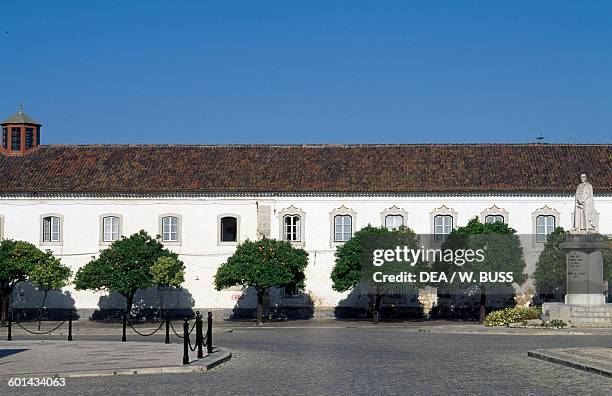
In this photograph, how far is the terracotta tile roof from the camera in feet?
179

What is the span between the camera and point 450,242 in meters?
50.1

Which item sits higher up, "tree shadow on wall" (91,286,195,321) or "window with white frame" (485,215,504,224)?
"window with white frame" (485,215,504,224)

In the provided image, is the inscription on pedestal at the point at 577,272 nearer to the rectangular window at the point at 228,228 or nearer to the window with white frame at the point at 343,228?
the window with white frame at the point at 343,228

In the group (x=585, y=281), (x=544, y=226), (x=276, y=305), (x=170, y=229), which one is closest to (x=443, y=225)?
(x=544, y=226)

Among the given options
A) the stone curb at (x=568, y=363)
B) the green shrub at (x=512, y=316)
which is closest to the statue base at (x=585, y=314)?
the green shrub at (x=512, y=316)

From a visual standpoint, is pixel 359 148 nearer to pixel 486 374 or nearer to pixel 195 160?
pixel 195 160

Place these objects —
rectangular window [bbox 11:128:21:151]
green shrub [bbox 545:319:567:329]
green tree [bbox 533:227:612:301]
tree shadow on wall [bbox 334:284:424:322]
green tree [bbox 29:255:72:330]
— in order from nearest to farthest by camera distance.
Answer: green shrub [bbox 545:319:567:329] < green tree [bbox 533:227:612:301] < green tree [bbox 29:255:72:330] < tree shadow on wall [bbox 334:284:424:322] < rectangular window [bbox 11:128:21:151]

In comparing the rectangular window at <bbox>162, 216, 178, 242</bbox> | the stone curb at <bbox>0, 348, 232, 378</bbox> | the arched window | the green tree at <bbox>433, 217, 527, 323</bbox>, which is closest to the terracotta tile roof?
the rectangular window at <bbox>162, 216, 178, 242</bbox>

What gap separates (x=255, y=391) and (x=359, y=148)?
4081 centimetres

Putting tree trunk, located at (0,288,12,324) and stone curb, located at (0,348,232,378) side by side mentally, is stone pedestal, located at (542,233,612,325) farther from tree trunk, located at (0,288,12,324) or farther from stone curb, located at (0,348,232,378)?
tree trunk, located at (0,288,12,324)

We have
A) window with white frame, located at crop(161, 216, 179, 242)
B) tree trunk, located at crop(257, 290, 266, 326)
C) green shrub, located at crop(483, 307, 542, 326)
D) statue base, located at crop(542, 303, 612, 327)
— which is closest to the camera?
statue base, located at crop(542, 303, 612, 327)

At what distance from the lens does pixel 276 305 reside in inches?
2173

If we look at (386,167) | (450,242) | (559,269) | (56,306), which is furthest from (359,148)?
(56,306)

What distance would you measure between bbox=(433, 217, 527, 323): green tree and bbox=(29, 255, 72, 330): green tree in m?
18.3
